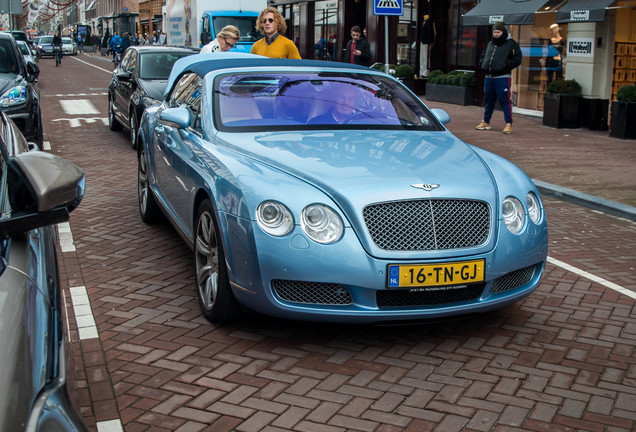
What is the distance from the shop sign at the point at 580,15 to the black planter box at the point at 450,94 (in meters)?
5.57

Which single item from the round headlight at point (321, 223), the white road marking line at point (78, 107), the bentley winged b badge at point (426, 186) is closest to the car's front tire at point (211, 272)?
the round headlight at point (321, 223)

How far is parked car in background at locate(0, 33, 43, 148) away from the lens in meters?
9.63

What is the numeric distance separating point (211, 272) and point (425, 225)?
4.14 ft

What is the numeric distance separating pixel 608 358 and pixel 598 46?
12.4 metres

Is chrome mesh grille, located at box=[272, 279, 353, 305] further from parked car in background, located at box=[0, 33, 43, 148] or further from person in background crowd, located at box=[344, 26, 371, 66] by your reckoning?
person in background crowd, located at box=[344, 26, 371, 66]

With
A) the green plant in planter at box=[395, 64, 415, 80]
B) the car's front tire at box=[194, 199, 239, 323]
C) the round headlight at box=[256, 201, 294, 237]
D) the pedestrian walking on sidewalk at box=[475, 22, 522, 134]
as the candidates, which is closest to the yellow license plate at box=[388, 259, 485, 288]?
the round headlight at box=[256, 201, 294, 237]

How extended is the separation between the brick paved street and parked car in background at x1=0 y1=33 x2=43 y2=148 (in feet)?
13.8

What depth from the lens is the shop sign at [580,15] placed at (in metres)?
13.9

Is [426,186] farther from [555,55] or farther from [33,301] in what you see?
[555,55]

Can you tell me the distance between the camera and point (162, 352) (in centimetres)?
414

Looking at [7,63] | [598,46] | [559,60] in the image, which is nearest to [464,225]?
[7,63]

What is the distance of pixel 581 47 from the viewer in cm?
1568

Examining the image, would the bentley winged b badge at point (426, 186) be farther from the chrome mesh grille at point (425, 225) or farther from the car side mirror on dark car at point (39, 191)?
the car side mirror on dark car at point (39, 191)

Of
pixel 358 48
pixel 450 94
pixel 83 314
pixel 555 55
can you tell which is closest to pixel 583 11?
pixel 555 55
